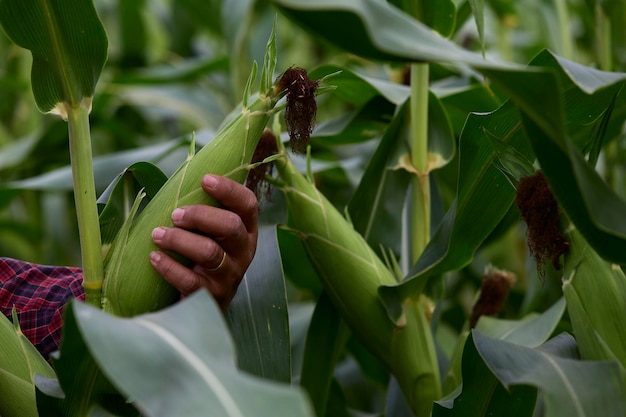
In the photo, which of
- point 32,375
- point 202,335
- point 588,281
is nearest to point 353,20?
point 202,335

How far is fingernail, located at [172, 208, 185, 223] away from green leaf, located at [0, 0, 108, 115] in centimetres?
12

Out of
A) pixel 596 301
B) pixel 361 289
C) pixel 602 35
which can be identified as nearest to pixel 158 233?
pixel 361 289

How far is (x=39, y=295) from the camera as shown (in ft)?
3.28

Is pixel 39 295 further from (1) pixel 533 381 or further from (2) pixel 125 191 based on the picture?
(1) pixel 533 381

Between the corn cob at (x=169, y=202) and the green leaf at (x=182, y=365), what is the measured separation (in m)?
0.14

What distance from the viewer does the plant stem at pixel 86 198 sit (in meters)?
0.76

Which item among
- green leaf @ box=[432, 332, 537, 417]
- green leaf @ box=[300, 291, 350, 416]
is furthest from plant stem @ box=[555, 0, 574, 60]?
green leaf @ box=[432, 332, 537, 417]

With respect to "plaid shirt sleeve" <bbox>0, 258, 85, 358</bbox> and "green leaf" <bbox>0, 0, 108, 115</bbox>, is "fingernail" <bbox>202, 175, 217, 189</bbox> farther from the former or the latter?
"plaid shirt sleeve" <bbox>0, 258, 85, 358</bbox>

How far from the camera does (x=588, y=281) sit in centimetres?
76

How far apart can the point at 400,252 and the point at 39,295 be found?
452 millimetres

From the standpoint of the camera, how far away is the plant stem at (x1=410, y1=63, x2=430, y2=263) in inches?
41.4

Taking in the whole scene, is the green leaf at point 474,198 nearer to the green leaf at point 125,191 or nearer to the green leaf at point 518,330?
the green leaf at point 518,330

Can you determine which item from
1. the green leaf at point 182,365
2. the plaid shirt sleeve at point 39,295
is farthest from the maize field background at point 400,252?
the plaid shirt sleeve at point 39,295

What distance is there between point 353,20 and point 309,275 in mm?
677
